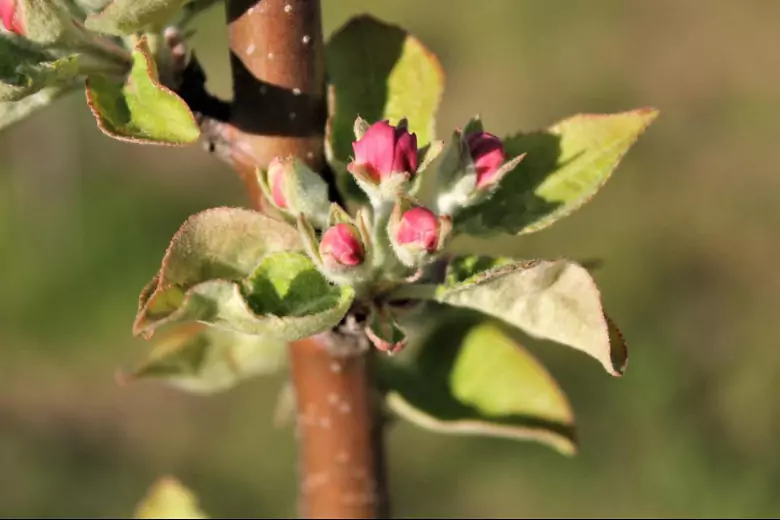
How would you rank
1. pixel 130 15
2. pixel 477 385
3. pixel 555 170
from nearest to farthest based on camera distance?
pixel 130 15
pixel 555 170
pixel 477 385

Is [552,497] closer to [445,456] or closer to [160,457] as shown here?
[445,456]

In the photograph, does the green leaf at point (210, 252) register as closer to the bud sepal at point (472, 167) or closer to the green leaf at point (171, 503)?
the bud sepal at point (472, 167)

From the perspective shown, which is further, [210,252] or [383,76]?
[383,76]

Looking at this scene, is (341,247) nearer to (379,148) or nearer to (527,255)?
(379,148)

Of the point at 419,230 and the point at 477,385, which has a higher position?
the point at 419,230

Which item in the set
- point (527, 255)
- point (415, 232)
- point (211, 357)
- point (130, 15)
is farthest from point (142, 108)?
point (527, 255)

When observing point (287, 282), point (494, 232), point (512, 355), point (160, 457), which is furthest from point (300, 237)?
point (160, 457)

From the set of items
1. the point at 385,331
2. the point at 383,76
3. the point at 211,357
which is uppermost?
the point at 383,76
